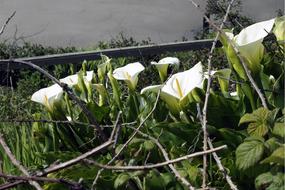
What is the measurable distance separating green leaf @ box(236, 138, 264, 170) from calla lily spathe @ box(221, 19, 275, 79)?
32 cm

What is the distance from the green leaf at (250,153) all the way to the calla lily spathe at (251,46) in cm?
32

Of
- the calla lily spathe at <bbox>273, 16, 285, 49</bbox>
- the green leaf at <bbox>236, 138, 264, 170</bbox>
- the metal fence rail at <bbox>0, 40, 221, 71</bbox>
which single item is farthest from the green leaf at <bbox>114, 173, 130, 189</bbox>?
the metal fence rail at <bbox>0, 40, 221, 71</bbox>

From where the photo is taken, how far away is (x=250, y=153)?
1.36m

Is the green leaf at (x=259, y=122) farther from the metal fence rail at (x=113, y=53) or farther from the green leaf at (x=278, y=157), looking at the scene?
the metal fence rail at (x=113, y=53)

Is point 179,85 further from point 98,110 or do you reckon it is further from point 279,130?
point 279,130

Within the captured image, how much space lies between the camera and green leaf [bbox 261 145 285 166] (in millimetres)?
1223

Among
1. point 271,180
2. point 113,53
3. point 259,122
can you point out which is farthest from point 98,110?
point 113,53

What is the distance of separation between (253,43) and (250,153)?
1.19 feet

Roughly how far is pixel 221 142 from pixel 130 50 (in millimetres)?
1737

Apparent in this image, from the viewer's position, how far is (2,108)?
3.54 m

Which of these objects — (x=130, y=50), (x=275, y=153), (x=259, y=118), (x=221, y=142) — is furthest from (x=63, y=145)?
(x=130, y=50)

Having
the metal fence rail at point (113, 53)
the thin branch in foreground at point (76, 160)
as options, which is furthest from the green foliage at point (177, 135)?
the metal fence rail at point (113, 53)

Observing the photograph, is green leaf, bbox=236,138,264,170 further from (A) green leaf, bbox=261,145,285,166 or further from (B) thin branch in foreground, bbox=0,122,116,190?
(B) thin branch in foreground, bbox=0,122,116,190

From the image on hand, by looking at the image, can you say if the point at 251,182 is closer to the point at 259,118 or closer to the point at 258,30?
the point at 259,118
